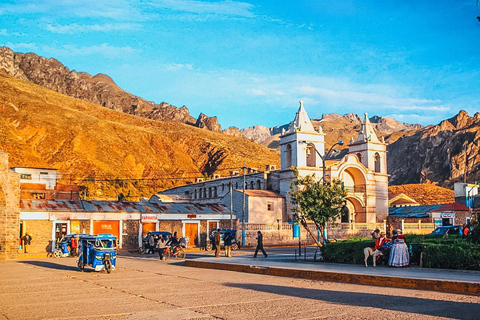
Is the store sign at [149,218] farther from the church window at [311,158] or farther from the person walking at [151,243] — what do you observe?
the church window at [311,158]

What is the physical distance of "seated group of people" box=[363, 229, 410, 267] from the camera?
18.3m

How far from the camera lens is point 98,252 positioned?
66.8 feet

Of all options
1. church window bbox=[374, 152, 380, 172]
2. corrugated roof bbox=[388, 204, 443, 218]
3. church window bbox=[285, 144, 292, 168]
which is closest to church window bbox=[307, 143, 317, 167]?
church window bbox=[285, 144, 292, 168]

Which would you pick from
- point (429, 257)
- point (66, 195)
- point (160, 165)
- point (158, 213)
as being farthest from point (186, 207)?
point (160, 165)

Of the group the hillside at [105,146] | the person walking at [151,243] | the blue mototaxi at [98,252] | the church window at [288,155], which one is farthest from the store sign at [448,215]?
the hillside at [105,146]

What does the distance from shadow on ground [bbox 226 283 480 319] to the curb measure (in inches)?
32.7

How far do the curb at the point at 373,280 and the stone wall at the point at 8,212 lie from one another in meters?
17.9

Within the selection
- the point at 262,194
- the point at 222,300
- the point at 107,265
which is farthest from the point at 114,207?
the point at 222,300

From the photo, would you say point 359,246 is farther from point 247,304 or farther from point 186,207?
point 186,207

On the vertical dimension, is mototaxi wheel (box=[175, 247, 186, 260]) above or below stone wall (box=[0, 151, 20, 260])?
below

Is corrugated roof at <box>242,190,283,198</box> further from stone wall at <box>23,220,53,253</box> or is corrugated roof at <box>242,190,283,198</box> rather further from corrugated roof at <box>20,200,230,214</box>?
stone wall at <box>23,220,53,253</box>

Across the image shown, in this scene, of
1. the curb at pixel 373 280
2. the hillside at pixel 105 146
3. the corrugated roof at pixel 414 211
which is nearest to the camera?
the curb at pixel 373 280

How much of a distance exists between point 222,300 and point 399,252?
9149mm

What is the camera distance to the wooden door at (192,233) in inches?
1770
